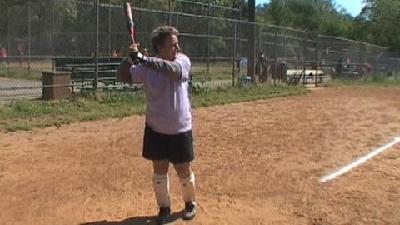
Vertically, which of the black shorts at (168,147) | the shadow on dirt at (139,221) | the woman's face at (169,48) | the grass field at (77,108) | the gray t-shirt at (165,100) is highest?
the woman's face at (169,48)

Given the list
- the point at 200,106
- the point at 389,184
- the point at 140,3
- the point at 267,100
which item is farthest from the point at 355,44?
the point at 389,184

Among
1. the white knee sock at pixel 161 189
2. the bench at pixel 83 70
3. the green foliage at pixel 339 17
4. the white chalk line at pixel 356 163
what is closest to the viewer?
the white knee sock at pixel 161 189

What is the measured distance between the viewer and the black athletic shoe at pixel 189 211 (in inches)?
229

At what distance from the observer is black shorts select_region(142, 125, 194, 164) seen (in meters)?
5.65

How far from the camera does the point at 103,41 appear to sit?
58.4ft

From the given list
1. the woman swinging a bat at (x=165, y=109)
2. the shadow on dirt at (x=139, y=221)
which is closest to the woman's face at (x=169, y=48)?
the woman swinging a bat at (x=165, y=109)

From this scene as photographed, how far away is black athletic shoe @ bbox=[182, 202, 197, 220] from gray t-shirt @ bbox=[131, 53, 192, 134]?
A: 28.2 inches

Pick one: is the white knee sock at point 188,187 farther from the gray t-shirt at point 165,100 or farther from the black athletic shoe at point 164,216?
the gray t-shirt at point 165,100

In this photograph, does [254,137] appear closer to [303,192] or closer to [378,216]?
[303,192]

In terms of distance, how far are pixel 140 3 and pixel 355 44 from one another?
1408 centimetres

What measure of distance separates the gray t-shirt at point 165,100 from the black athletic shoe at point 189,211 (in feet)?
2.35

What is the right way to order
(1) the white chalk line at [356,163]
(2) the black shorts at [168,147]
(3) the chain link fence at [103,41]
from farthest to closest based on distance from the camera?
1. (3) the chain link fence at [103,41]
2. (1) the white chalk line at [356,163]
3. (2) the black shorts at [168,147]

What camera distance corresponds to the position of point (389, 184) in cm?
745

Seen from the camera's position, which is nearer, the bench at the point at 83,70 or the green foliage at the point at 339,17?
the bench at the point at 83,70
